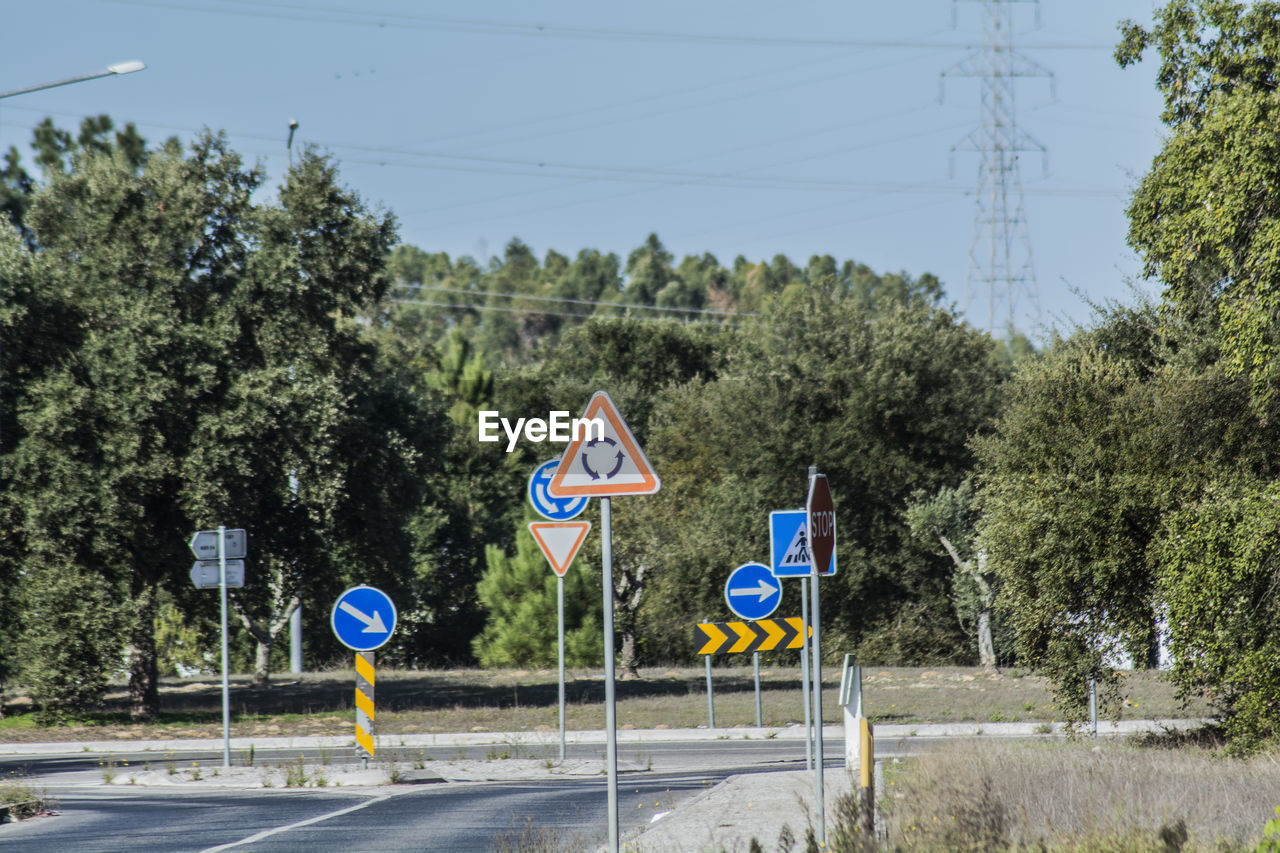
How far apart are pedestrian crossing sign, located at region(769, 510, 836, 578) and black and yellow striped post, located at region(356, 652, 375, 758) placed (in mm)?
4803

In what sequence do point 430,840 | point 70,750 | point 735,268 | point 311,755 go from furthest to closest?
point 735,268, point 70,750, point 311,755, point 430,840

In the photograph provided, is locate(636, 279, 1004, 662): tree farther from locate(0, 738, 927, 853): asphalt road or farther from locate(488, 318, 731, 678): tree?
locate(0, 738, 927, 853): asphalt road

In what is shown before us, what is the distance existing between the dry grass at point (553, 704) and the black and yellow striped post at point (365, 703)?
6.81 metres

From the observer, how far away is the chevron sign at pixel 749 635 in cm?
1727

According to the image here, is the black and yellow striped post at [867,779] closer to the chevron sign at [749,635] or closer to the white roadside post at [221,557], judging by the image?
→ the chevron sign at [749,635]

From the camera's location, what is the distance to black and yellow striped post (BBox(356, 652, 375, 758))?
1589cm

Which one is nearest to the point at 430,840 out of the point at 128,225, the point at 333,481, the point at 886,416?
the point at 333,481

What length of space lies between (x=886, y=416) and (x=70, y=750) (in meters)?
24.2

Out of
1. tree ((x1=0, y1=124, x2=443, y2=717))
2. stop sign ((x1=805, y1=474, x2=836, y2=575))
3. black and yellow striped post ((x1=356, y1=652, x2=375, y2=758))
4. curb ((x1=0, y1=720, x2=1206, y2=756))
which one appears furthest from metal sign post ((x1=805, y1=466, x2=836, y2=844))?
tree ((x1=0, y1=124, x2=443, y2=717))

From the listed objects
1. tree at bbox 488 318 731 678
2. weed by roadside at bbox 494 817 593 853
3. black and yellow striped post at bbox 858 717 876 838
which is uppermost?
tree at bbox 488 318 731 678

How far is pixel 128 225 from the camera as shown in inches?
988

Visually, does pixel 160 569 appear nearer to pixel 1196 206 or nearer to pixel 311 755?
pixel 311 755

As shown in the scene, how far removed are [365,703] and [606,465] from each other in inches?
340

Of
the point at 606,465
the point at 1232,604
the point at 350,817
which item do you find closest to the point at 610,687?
the point at 606,465
